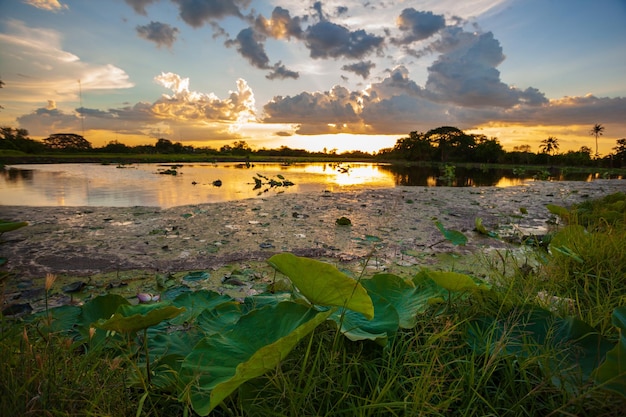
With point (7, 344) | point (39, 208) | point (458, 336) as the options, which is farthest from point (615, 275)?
point (39, 208)

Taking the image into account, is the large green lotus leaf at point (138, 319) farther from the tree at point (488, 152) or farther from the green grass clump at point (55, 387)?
the tree at point (488, 152)

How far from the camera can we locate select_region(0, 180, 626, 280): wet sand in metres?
3.12

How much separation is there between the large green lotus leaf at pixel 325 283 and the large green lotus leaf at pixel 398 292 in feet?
1.32

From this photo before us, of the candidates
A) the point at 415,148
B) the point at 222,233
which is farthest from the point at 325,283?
the point at 415,148

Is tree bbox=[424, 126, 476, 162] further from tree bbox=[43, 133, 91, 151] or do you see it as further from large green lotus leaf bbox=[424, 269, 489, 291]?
tree bbox=[43, 133, 91, 151]

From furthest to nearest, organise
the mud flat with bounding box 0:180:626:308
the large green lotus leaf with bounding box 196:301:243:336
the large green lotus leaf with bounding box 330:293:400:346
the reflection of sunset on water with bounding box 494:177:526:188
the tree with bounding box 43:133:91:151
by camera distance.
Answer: the tree with bounding box 43:133:91:151
the reflection of sunset on water with bounding box 494:177:526:188
the mud flat with bounding box 0:180:626:308
the large green lotus leaf with bounding box 196:301:243:336
the large green lotus leaf with bounding box 330:293:400:346

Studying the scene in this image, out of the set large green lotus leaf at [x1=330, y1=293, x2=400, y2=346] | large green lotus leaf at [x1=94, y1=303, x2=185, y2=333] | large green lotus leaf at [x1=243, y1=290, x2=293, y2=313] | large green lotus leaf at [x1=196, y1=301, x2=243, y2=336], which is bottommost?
large green lotus leaf at [x1=196, y1=301, x2=243, y2=336]

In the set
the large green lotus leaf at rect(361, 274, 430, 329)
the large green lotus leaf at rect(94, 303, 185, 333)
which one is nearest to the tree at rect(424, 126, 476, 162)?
the large green lotus leaf at rect(361, 274, 430, 329)

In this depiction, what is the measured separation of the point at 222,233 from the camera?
4.15 m

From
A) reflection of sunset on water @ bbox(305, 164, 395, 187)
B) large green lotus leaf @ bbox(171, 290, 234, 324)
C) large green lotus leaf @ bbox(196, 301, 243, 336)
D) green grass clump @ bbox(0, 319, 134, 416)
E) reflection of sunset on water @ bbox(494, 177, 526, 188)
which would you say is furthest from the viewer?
reflection of sunset on water @ bbox(494, 177, 526, 188)

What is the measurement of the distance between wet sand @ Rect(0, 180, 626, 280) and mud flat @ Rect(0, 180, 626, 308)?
1 centimetres

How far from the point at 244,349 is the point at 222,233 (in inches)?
131

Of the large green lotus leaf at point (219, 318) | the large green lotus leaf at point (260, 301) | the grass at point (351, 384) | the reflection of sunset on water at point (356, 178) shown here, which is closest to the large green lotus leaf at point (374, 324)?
the grass at point (351, 384)

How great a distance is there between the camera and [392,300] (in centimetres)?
147
